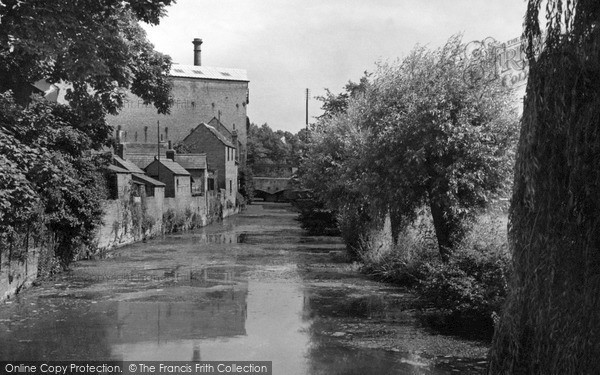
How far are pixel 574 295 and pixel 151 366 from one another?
20.5ft

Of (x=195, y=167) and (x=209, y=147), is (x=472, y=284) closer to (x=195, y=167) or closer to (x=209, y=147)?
(x=195, y=167)

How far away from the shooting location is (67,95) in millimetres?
12617

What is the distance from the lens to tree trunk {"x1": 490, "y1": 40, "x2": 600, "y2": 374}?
496cm

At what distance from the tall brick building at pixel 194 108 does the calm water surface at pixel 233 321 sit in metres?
65.2

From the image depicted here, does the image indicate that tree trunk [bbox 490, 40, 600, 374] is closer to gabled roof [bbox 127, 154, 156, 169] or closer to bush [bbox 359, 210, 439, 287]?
bush [bbox 359, 210, 439, 287]

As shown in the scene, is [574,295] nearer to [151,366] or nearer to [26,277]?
[151,366]

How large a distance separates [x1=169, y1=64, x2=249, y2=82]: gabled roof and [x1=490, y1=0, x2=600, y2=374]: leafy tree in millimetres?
84777

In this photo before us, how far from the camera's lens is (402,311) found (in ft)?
45.1

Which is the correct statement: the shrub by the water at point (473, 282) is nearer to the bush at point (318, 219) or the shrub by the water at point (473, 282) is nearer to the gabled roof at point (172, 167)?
the bush at point (318, 219)

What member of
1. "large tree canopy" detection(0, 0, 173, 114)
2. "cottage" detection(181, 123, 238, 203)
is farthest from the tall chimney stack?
"large tree canopy" detection(0, 0, 173, 114)

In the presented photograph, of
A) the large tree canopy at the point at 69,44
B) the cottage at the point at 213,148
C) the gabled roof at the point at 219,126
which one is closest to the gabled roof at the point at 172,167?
the cottage at the point at 213,148

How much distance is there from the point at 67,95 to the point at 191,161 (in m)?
46.1

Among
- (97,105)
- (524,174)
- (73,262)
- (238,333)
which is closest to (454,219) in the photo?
(238,333)

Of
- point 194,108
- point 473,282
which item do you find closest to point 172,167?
point 473,282
